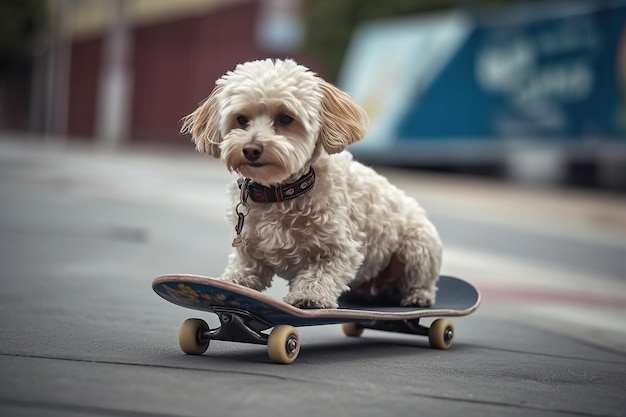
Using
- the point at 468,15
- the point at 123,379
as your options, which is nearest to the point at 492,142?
the point at 468,15

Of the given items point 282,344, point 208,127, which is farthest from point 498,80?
point 282,344

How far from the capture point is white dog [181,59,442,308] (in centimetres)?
560

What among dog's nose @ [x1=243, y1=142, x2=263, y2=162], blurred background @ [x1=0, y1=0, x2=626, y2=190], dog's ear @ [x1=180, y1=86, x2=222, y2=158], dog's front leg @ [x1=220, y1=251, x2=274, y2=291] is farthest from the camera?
blurred background @ [x1=0, y1=0, x2=626, y2=190]

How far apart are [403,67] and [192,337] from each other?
2960 cm

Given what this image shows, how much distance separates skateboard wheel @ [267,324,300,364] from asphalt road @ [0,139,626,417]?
0.08m

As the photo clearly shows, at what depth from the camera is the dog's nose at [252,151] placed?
5461 millimetres

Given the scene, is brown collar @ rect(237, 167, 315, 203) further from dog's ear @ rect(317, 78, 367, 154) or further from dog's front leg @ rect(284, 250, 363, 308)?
dog's front leg @ rect(284, 250, 363, 308)

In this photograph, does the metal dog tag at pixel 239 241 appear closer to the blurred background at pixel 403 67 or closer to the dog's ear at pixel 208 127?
the dog's ear at pixel 208 127

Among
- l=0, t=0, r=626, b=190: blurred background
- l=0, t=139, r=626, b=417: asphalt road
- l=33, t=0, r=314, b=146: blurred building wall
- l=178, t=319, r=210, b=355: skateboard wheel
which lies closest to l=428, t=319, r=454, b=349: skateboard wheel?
l=0, t=139, r=626, b=417: asphalt road

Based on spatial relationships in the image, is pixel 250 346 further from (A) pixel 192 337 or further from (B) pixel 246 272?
(A) pixel 192 337

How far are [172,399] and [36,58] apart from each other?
63.6 meters

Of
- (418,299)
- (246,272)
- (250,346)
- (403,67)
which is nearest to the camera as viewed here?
(246,272)

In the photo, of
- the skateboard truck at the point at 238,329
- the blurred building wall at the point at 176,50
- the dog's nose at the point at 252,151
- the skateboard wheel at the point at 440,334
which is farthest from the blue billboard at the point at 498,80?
the dog's nose at the point at 252,151

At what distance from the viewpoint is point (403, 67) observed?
3472 centimetres
